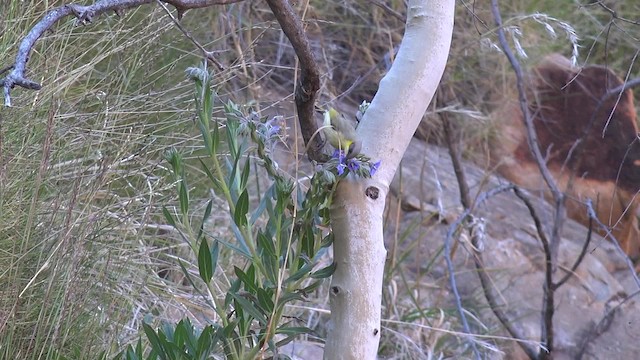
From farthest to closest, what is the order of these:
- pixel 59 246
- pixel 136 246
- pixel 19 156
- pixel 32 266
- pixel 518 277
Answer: pixel 518 277, pixel 136 246, pixel 19 156, pixel 32 266, pixel 59 246

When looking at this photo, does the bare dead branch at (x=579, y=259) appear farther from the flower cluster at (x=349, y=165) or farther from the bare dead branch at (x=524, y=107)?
the flower cluster at (x=349, y=165)

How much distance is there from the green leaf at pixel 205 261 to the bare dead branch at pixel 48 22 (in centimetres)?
42

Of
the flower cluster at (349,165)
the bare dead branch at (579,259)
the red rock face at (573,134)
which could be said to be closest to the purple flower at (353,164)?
the flower cluster at (349,165)

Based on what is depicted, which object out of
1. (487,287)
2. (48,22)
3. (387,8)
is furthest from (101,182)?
(487,287)

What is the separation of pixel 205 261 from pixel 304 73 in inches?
14.4

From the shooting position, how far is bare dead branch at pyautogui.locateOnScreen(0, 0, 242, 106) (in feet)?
3.17

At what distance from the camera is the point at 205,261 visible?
1.45 m

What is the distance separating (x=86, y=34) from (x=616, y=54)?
4.05 m

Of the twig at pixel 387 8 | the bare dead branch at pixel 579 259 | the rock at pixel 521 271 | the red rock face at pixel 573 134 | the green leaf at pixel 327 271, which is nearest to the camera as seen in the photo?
the green leaf at pixel 327 271

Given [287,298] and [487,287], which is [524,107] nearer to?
[487,287]

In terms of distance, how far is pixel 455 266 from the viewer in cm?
417

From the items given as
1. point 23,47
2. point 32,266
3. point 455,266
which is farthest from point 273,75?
point 23,47

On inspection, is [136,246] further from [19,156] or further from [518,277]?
[518,277]

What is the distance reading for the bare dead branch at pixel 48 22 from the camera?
3.17 feet
